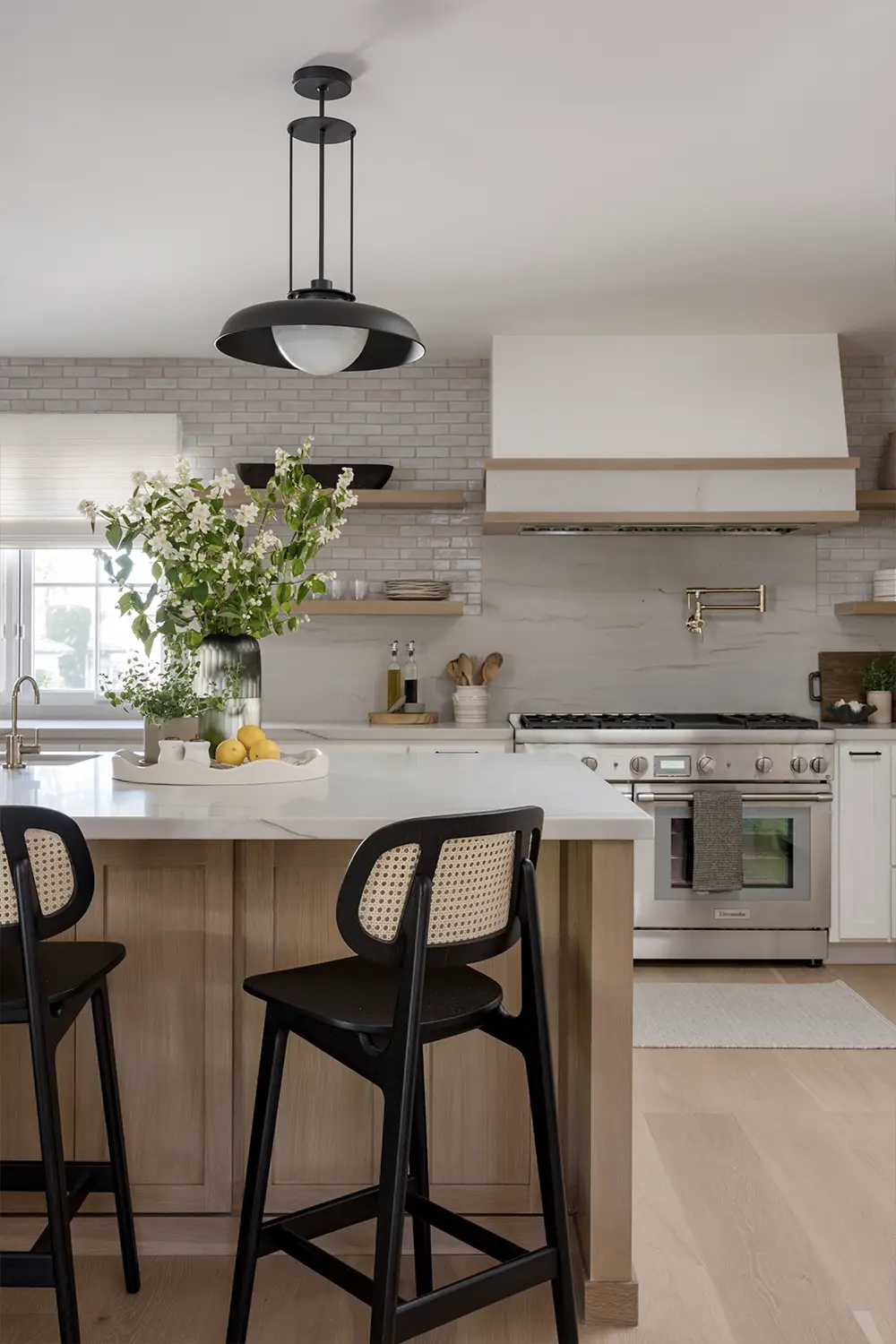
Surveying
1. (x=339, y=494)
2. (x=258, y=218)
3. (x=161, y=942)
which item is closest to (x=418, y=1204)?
(x=161, y=942)

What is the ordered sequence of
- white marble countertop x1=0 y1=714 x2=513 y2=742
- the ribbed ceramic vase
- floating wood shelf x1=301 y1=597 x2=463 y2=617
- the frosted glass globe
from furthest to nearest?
floating wood shelf x1=301 y1=597 x2=463 y2=617, white marble countertop x1=0 y1=714 x2=513 y2=742, the ribbed ceramic vase, the frosted glass globe

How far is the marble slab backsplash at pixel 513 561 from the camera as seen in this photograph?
18.2 feet

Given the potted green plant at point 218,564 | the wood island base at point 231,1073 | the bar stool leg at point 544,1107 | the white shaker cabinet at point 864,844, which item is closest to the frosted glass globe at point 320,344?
the potted green plant at point 218,564

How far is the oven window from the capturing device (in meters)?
4.87

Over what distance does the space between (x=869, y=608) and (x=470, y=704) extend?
189cm

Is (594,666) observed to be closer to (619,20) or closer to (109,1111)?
(619,20)

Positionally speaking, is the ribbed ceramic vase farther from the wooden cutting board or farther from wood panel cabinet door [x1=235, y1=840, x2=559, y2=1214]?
the wooden cutting board

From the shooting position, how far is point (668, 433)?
505 centimetres

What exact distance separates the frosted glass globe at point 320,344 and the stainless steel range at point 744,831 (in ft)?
8.09

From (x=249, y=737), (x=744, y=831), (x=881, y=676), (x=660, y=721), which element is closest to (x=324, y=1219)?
(x=249, y=737)

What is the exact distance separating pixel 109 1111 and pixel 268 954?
0.44 meters

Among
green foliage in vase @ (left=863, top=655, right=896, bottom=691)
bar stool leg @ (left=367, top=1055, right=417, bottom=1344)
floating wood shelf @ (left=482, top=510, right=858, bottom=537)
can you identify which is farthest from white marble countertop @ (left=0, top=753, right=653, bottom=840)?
green foliage in vase @ (left=863, top=655, right=896, bottom=691)

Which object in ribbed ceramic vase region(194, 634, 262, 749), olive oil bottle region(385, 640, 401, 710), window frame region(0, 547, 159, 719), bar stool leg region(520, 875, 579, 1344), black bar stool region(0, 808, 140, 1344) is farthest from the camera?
window frame region(0, 547, 159, 719)

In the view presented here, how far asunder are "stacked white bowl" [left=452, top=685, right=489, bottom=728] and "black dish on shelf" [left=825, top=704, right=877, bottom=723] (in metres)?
1.64
